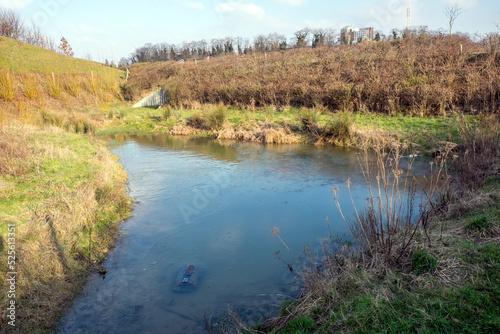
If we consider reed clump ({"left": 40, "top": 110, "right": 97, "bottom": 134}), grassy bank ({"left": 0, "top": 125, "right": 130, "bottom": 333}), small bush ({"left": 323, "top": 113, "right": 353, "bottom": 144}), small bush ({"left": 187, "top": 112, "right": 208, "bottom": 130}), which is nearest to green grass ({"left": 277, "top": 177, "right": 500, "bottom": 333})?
grassy bank ({"left": 0, "top": 125, "right": 130, "bottom": 333})

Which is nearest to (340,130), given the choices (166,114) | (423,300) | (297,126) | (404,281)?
(297,126)

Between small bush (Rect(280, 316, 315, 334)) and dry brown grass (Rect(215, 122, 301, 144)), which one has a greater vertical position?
dry brown grass (Rect(215, 122, 301, 144))

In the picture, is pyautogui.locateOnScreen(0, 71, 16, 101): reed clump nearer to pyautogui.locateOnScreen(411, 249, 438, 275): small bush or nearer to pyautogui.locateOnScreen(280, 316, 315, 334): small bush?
pyautogui.locateOnScreen(280, 316, 315, 334): small bush

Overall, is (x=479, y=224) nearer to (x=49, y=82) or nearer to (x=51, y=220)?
(x=51, y=220)

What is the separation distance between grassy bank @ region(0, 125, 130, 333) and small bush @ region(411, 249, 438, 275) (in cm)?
459

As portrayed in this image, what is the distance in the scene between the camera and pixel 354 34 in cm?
3897

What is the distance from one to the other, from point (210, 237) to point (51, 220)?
2.77 metres

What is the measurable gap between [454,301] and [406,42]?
28.0m

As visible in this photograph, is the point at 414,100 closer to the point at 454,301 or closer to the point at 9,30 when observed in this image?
the point at 454,301

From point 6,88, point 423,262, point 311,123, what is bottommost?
point 423,262

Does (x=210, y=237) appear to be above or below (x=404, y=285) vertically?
below

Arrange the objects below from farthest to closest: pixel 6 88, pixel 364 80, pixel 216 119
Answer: pixel 364 80 → pixel 216 119 → pixel 6 88

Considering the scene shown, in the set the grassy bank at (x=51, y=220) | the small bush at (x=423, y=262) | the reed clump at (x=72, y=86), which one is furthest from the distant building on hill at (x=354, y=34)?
the small bush at (x=423, y=262)

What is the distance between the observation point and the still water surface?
13.9ft
